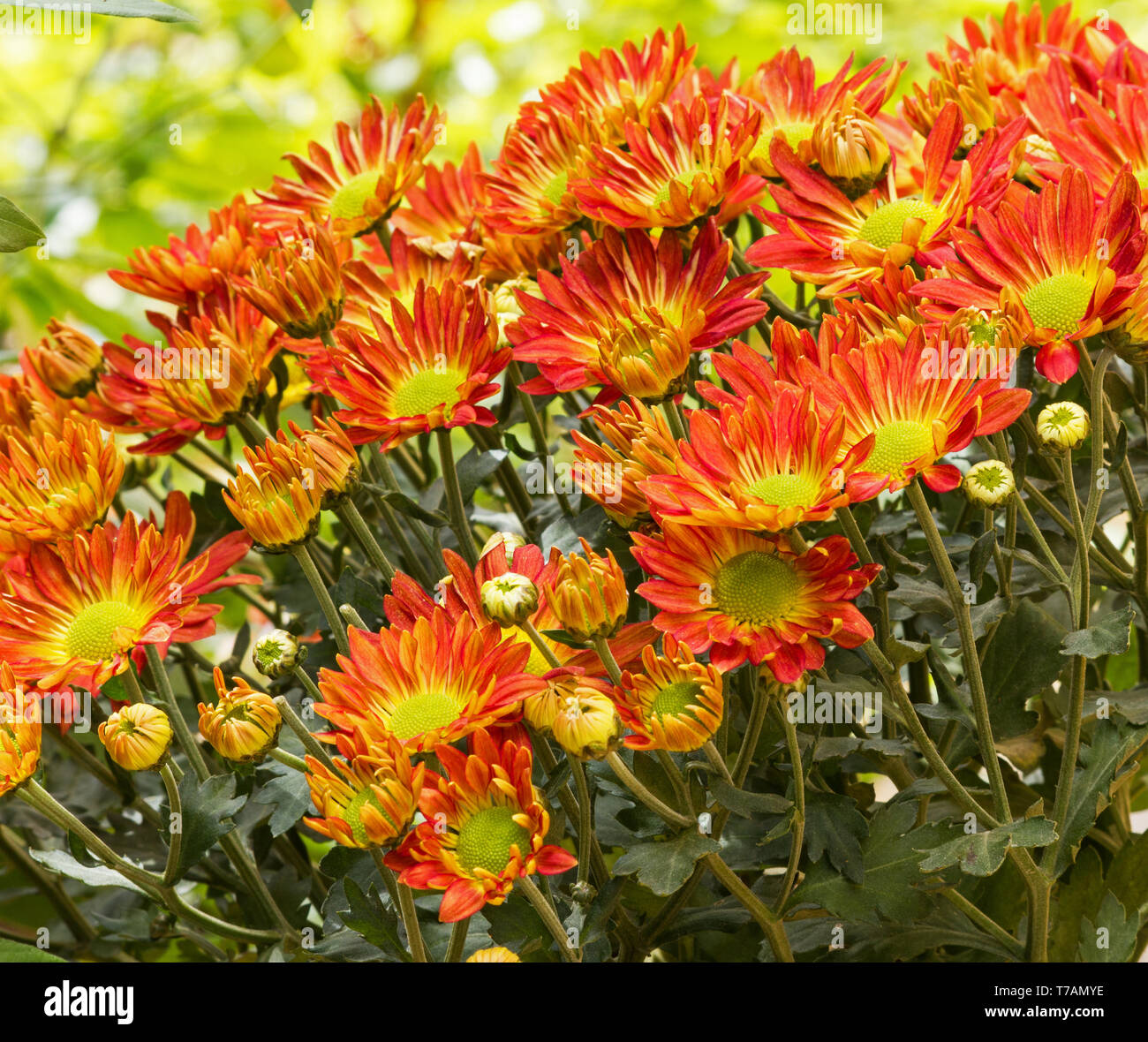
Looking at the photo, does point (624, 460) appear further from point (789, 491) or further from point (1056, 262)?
point (1056, 262)

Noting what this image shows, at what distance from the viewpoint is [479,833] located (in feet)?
1.29

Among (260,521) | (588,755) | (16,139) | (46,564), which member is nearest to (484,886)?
(588,755)

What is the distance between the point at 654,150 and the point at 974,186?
134 mm

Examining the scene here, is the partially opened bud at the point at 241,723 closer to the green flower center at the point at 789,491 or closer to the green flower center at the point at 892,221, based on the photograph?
the green flower center at the point at 789,491

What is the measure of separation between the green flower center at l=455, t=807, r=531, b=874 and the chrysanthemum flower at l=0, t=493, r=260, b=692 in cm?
17

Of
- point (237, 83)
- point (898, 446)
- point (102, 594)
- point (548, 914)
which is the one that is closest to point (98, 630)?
point (102, 594)

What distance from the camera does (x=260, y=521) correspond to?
456 millimetres

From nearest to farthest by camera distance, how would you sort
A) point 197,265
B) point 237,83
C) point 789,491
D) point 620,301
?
point 789,491, point 620,301, point 197,265, point 237,83

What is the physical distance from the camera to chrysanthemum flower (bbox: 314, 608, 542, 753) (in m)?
0.40

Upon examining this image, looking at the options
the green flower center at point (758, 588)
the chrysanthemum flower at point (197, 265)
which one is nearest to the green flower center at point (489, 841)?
the green flower center at point (758, 588)

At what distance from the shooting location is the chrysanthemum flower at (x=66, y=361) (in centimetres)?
61

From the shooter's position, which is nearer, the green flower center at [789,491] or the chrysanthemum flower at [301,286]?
the green flower center at [789,491]

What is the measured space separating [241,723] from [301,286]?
19 centimetres

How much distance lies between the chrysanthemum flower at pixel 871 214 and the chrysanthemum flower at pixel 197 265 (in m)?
0.25
